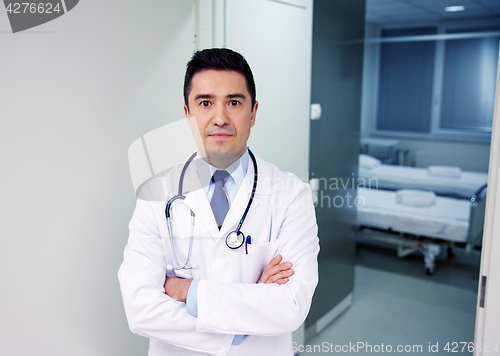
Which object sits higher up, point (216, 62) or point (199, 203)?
point (216, 62)

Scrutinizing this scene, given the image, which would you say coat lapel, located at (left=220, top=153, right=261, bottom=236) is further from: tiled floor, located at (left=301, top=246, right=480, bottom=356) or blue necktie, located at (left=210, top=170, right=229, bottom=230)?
tiled floor, located at (left=301, top=246, right=480, bottom=356)

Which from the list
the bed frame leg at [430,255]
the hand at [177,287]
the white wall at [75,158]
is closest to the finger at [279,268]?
the hand at [177,287]

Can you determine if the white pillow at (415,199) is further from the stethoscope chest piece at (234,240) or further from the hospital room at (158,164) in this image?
the stethoscope chest piece at (234,240)

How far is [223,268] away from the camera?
4.26 ft

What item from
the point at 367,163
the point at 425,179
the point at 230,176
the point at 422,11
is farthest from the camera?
the point at 367,163

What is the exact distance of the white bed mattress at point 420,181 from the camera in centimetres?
438

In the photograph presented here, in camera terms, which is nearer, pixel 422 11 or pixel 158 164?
pixel 158 164

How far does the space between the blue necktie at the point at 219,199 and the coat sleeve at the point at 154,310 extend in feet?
0.78

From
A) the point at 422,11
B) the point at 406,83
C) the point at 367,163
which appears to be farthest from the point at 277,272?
the point at 406,83

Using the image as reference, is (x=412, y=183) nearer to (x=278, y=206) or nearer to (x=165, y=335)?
(x=278, y=206)

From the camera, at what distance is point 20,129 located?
1.21m

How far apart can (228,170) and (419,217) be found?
105 inches

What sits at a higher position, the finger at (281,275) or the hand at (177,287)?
the finger at (281,275)

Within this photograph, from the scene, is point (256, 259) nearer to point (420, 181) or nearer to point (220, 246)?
point (220, 246)
